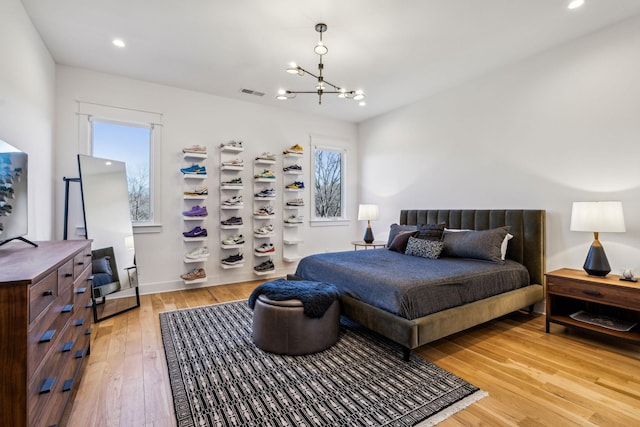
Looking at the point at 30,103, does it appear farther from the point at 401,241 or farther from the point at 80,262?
the point at 401,241

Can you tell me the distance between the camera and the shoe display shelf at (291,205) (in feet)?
16.2

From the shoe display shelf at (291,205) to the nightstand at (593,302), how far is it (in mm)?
3373

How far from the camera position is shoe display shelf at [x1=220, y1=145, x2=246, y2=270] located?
4.35 m

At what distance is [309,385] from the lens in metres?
1.92

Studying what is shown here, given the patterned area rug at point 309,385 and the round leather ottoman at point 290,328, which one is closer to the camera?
the patterned area rug at point 309,385

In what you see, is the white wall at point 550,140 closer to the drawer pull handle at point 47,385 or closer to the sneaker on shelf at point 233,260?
the sneaker on shelf at point 233,260

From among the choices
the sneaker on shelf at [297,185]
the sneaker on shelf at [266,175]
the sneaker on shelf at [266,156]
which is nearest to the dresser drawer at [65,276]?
the sneaker on shelf at [266,175]

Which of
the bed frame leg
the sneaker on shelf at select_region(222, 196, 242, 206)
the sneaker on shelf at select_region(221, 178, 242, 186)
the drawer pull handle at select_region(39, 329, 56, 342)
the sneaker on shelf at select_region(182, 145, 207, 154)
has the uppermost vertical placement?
the sneaker on shelf at select_region(182, 145, 207, 154)

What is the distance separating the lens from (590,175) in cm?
289

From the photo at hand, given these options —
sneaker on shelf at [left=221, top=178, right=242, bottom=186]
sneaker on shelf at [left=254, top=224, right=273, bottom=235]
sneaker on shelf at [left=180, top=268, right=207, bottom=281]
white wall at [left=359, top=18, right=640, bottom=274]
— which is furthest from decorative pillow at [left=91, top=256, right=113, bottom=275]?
white wall at [left=359, top=18, right=640, bottom=274]

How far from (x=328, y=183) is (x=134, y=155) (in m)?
3.12

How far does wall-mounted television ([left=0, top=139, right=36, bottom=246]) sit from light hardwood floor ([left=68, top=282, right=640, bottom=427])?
1.06 m

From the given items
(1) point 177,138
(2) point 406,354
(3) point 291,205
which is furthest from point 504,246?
(1) point 177,138

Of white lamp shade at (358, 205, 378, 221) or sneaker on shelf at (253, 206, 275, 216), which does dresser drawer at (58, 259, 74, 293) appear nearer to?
sneaker on shelf at (253, 206, 275, 216)
